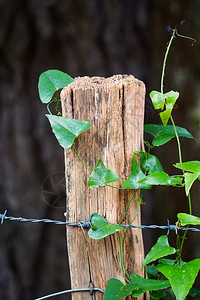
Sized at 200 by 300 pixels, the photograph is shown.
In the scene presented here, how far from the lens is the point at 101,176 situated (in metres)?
0.80

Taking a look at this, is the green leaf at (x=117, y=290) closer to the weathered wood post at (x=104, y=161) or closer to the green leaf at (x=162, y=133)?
the weathered wood post at (x=104, y=161)

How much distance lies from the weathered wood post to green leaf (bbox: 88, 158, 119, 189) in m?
0.04

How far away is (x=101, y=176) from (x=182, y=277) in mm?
282

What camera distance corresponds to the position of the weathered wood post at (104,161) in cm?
83

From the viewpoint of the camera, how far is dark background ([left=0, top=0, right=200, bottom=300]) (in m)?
1.66

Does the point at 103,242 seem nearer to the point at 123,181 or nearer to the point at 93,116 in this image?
the point at 123,181

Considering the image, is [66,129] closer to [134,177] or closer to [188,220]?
[134,177]

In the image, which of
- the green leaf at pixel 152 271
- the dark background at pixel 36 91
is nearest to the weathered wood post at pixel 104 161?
the green leaf at pixel 152 271

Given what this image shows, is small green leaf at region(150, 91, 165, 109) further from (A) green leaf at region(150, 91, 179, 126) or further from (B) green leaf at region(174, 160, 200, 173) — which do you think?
(B) green leaf at region(174, 160, 200, 173)

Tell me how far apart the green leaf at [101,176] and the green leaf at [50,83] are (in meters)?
0.24

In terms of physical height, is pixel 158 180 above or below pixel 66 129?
below

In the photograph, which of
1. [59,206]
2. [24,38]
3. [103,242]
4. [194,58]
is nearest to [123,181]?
[103,242]

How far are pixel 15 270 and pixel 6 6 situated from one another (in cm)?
128

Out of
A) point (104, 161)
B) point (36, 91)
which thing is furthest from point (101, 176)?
point (36, 91)
